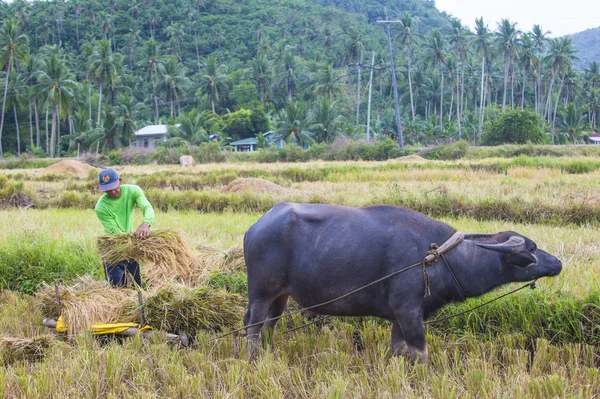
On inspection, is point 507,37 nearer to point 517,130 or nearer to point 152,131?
point 517,130

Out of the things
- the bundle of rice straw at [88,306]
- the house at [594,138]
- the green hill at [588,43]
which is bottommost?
the house at [594,138]

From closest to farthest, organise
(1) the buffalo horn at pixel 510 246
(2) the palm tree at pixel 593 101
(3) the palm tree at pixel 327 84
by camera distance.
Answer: (1) the buffalo horn at pixel 510 246 < (3) the palm tree at pixel 327 84 < (2) the palm tree at pixel 593 101

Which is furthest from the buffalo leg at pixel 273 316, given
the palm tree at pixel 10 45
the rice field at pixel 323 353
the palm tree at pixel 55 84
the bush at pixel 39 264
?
the palm tree at pixel 10 45

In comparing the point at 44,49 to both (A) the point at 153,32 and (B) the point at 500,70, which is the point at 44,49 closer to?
(A) the point at 153,32

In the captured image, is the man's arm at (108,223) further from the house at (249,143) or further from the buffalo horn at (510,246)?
the house at (249,143)

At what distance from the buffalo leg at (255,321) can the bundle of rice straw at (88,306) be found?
102 cm

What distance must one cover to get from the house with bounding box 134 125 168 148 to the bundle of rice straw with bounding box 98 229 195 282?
131 feet

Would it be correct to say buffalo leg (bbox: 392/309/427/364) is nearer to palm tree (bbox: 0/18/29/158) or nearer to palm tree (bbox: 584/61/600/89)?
palm tree (bbox: 0/18/29/158)

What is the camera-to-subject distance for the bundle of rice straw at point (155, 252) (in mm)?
4750

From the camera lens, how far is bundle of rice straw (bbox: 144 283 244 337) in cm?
436

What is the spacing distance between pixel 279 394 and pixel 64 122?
47.9 meters

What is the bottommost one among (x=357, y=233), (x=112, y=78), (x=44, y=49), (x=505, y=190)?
(x=505, y=190)

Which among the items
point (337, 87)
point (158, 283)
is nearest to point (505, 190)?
point (158, 283)

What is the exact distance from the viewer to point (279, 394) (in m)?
3.21
